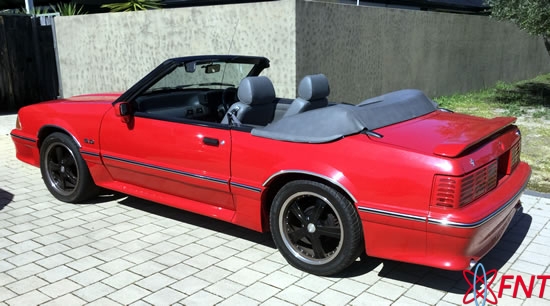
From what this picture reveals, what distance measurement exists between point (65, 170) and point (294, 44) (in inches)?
146

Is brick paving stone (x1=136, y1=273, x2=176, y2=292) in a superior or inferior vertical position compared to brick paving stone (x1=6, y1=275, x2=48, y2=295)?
inferior

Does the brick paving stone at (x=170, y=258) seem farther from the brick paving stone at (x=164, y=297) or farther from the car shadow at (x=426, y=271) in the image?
the car shadow at (x=426, y=271)

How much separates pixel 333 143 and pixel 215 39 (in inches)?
213

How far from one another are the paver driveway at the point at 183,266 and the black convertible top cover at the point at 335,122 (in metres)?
1.00

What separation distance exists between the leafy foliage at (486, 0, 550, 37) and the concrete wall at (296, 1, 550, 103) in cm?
148

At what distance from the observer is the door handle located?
12.4ft

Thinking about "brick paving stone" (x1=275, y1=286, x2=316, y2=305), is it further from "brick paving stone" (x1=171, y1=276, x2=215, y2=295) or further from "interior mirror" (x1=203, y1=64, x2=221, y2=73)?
"interior mirror" (x1=203, y1=64, x2=221, y2=73)

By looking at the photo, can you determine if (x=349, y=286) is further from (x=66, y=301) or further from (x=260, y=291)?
(x=66, y=301)

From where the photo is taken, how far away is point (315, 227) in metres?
3.49

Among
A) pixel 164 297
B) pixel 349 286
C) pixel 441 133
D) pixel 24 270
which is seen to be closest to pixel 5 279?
pixel 24 270

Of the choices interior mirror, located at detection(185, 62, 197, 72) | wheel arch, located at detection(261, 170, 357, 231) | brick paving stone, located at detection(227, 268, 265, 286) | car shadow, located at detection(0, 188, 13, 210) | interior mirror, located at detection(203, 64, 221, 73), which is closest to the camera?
wheel arch, located at detection(261, 170, 357, 231)

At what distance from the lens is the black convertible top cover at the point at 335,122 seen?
3.38 metres

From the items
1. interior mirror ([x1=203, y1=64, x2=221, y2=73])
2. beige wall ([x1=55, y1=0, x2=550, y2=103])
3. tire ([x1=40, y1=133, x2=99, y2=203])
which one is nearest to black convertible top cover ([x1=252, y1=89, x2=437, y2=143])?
interior mirror ([x1=203, y1=64, x2=221, y2=73])

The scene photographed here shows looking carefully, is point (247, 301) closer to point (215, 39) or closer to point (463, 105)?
point (215, 39)
